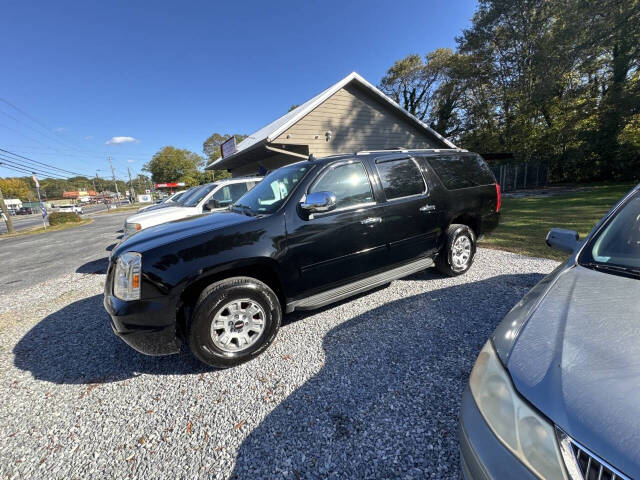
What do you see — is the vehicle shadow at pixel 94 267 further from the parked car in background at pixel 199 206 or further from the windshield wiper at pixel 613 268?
the windshield wiper at pixel 613 268

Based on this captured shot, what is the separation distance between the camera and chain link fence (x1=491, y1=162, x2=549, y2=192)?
1944 centimetres

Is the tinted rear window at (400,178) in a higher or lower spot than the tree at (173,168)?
lower

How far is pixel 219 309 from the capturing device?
7.77ft

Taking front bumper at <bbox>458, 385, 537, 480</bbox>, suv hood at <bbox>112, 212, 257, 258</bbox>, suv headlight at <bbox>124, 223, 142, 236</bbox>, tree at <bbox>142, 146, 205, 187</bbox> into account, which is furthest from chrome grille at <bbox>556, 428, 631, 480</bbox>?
tree at <bbox>142, 146, 205, 187</bbox>

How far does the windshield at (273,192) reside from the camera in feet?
9.59

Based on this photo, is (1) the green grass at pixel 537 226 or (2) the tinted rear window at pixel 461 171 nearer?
(2) the tinted rear window at pixel 461 171

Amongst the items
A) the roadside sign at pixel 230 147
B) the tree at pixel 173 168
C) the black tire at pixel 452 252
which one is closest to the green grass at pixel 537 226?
the black tire at pixel 452 252

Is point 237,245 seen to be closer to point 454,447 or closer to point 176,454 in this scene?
point 176,454

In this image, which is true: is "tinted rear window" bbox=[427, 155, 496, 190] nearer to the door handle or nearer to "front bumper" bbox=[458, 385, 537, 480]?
the door handle

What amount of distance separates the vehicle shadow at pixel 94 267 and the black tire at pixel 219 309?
204 inches

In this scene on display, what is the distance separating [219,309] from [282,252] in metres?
0.77

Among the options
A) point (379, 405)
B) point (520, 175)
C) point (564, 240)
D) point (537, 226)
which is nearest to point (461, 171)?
point (564, 240)

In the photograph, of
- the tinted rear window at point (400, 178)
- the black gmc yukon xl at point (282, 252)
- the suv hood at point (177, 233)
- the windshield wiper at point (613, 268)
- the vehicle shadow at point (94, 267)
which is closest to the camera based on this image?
the windshield wiper at point (613, 268)

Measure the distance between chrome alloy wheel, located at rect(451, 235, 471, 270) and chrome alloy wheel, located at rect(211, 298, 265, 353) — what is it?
9.66ft
